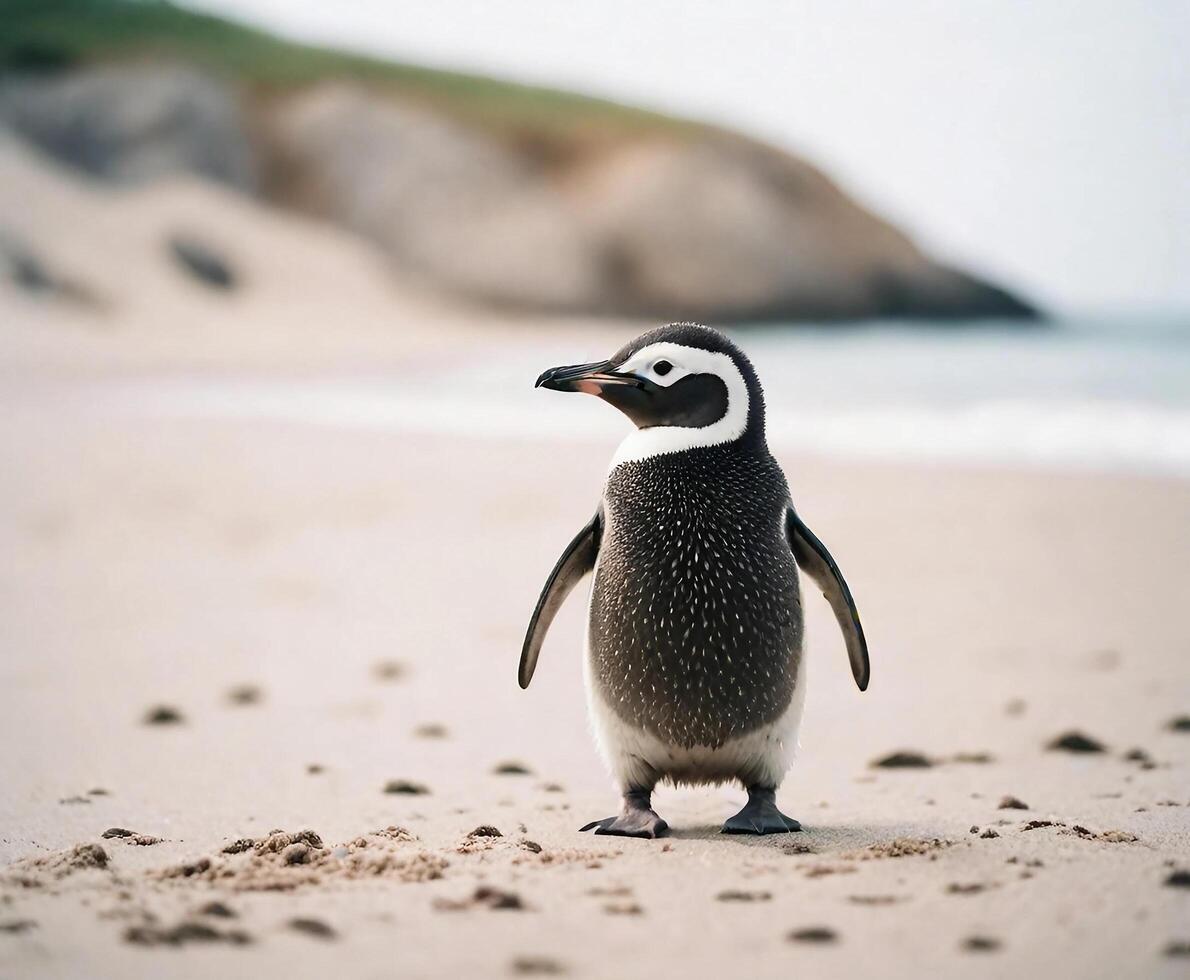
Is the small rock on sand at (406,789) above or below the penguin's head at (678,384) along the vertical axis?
below

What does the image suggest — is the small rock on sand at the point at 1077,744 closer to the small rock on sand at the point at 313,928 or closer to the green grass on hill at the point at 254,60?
the small rock on sand at the point at 313,928

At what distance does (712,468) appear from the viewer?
271cm

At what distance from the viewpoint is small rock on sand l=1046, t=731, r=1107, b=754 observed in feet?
11.5

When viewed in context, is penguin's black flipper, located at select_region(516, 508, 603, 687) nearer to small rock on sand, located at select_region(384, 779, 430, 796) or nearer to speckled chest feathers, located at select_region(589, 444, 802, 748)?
speckled chest feathers, located at select_region(589, 444, 802, 748)

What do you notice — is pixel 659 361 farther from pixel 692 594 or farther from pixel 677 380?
pixel 692 594

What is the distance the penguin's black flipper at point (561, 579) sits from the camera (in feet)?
9.45

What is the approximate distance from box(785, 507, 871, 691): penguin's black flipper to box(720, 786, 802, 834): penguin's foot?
309mm

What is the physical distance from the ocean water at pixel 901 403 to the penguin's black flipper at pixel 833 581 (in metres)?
5.87

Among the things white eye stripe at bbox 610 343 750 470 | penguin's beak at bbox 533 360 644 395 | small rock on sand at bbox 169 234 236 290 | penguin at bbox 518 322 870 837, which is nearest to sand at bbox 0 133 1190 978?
penguin at bbox 518 322 870 837

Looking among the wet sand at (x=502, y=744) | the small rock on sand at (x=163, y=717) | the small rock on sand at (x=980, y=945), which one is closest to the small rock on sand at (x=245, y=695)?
the wet sand at (x=502, y=744)

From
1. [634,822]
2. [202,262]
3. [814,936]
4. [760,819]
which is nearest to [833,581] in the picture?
[760,819]

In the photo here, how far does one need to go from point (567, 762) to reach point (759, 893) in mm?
1546

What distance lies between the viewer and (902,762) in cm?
345

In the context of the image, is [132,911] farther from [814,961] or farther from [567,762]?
[567,762]
